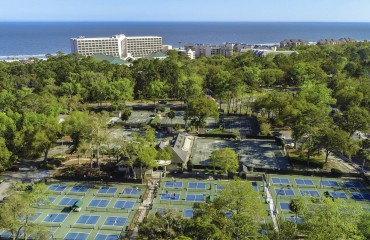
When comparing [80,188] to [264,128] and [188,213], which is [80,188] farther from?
[264,128]

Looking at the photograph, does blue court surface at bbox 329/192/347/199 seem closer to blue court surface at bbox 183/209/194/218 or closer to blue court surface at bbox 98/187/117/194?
blue court surface at bbox 183/209/194/218

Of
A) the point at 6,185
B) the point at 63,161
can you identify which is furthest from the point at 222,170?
the point at 6,185

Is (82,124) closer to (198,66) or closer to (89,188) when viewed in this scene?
(89,188)

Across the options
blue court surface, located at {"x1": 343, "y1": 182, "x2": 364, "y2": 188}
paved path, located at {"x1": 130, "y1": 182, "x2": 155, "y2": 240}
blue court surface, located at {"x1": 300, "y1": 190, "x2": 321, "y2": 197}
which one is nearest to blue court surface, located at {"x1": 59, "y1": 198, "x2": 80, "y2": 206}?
paved path, located at {"x1": 130, "y1": 182, "x2": 155, "y2": 240}

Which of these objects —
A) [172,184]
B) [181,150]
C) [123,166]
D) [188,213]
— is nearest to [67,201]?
[123,166]

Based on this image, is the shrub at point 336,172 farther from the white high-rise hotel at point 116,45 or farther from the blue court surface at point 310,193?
the white high-rise hotel at point 116,45

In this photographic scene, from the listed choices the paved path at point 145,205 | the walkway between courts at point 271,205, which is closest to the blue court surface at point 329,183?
the walkway between courts at point 271,205
